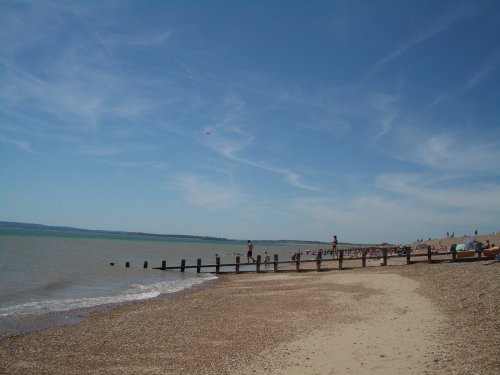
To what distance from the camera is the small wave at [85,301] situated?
13478mm

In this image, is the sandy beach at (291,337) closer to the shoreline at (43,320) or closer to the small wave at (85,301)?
the shoreline at (43,320)

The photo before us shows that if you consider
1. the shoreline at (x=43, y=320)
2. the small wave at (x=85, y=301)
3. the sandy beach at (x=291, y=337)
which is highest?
the sandy beach at (x=291, y=337)

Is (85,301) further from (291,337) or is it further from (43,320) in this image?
(291,337)

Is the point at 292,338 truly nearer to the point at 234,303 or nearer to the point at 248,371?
the point at 248,371

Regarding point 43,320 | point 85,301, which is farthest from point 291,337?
point 85,301

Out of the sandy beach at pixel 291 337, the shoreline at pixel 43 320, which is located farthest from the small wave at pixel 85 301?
the sandy beach at pixel 291 337

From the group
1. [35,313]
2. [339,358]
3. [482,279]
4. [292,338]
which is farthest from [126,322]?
[482,279]

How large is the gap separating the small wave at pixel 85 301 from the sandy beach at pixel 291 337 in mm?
1829

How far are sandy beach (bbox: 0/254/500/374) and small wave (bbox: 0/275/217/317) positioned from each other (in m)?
1.83

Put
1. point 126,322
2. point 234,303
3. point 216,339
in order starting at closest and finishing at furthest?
point 216,339, point 126,322, point 234,303

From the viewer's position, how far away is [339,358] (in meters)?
7.33

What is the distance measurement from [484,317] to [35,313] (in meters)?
13.1

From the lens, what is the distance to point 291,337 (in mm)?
9281

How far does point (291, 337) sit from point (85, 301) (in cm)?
1007
